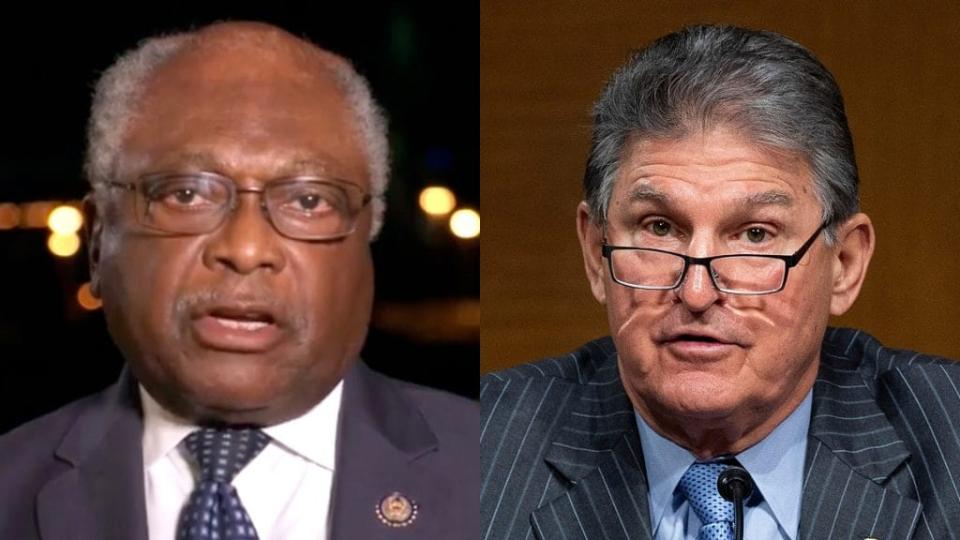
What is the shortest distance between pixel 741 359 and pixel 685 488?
0.20m

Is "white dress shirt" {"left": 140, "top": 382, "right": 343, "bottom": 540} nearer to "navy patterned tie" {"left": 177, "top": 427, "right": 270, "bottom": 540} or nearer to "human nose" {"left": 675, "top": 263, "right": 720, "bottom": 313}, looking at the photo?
"navy patterned tie" {"left": 177, "top": 427, "right": 270, "bottom": 540}

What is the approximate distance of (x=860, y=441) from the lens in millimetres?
2125

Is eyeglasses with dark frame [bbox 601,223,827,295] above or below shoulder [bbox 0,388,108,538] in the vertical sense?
above

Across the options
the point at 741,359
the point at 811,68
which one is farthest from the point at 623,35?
the point at 741,359

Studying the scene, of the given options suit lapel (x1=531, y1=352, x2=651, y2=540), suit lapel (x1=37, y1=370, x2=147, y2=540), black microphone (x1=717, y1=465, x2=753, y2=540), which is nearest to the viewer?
suit lapel (x1=37, y1=370, x2=147, y2=540)

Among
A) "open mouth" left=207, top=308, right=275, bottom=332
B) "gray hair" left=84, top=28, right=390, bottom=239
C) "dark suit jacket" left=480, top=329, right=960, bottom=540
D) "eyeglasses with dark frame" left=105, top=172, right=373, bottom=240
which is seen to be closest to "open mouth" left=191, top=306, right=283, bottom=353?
"open mouth" left=207, top=308, right=275, bottom=332

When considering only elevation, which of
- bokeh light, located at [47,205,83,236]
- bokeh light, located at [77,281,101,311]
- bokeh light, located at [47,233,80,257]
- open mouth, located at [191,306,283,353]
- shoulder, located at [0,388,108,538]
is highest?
bokeh light, located at [47,205,83,236]

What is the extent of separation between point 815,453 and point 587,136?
616 mm

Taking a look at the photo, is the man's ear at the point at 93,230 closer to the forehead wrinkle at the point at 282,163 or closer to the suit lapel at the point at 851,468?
the forehead wrinkle at the point at 282,163

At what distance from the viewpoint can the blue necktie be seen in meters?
1.99

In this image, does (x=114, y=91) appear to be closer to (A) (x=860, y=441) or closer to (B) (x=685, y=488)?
(B) (x=685, y=488)

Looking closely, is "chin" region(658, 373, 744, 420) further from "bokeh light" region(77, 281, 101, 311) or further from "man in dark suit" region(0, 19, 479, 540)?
"bokeh light" region(77, 281, 101, 311)

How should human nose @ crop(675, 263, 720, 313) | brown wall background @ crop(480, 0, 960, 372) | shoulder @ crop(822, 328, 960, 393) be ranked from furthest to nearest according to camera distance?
brown wall background @ crop(480, 0, 960, 372), shoulder @ crop(822, 328, 960, 393), human nose @ crop(675, 263, 720, 313)

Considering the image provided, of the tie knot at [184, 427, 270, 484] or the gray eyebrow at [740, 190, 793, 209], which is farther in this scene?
the gray eyebrow at [740, 190, 793, 209]
